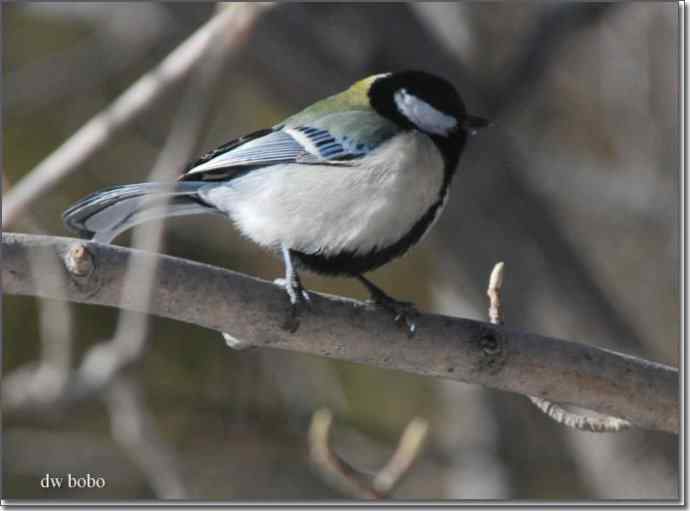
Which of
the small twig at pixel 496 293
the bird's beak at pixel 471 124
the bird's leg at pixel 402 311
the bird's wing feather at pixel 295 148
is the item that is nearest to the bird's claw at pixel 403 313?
the bird's leg at pixel 402 311

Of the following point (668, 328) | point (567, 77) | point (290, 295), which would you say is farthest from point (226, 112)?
point (290, 295)

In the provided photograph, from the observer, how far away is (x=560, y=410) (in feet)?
4.65

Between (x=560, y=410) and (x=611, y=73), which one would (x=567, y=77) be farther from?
(x=560, y=410)

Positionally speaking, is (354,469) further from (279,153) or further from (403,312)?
(279,153)

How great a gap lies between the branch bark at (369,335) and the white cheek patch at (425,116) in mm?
319

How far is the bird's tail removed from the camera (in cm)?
133

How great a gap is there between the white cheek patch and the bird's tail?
33 cm

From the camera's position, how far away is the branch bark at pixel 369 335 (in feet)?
3.65

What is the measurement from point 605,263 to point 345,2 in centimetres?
112

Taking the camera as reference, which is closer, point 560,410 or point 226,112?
point 560,410

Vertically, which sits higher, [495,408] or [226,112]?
[226,112]

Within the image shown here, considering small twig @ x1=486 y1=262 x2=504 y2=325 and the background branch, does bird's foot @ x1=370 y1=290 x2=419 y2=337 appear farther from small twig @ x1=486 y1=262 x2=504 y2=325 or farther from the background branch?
the background branch

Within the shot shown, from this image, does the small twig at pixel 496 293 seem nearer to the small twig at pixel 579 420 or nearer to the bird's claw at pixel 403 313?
the small twig at pixel 579 420

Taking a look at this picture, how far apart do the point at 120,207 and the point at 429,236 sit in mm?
1102
